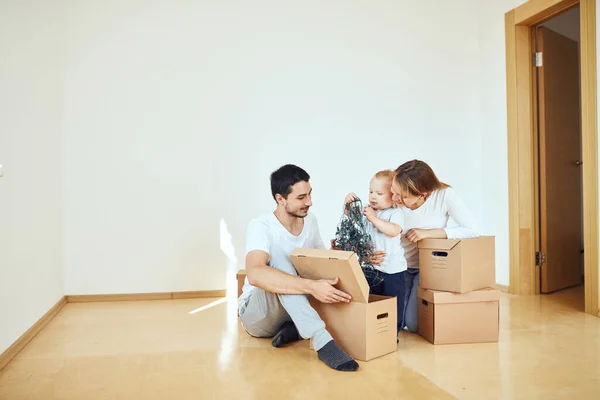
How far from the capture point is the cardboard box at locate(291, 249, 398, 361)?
7.23 feet

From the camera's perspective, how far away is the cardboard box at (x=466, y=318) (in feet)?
8.43

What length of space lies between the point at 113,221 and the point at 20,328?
4.25ft

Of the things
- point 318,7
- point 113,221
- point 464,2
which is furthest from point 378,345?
point 464,2

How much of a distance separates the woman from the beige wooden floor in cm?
33

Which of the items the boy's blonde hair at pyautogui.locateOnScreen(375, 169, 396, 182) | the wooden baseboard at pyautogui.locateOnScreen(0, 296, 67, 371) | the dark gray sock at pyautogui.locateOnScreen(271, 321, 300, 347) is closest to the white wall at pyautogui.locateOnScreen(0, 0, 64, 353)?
the wooden baseboard at pyautogui.locateOnScreen(0, 296, 67, 371)

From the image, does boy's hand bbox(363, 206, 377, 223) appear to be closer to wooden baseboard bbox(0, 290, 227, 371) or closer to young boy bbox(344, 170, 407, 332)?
young boy bbox(344, 170, 407, 332)

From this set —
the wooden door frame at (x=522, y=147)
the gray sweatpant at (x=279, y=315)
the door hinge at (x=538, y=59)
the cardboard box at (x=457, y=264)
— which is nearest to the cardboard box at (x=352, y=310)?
the gray sweatpant at (x=279, y=315)

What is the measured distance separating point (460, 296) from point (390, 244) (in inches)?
17.2

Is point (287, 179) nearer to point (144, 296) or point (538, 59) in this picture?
point (144, 296)

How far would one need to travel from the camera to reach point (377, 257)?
8.39 ft

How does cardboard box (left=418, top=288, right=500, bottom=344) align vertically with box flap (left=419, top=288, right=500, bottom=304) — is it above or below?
below

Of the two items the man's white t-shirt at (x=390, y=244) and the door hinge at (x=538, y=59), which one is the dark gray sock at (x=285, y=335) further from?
the door hinge at (x=538, y=59)

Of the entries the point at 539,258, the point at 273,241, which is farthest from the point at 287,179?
the point at 539,258

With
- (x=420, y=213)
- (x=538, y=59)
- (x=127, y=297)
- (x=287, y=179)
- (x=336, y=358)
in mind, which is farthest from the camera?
(x=538, y=59)
